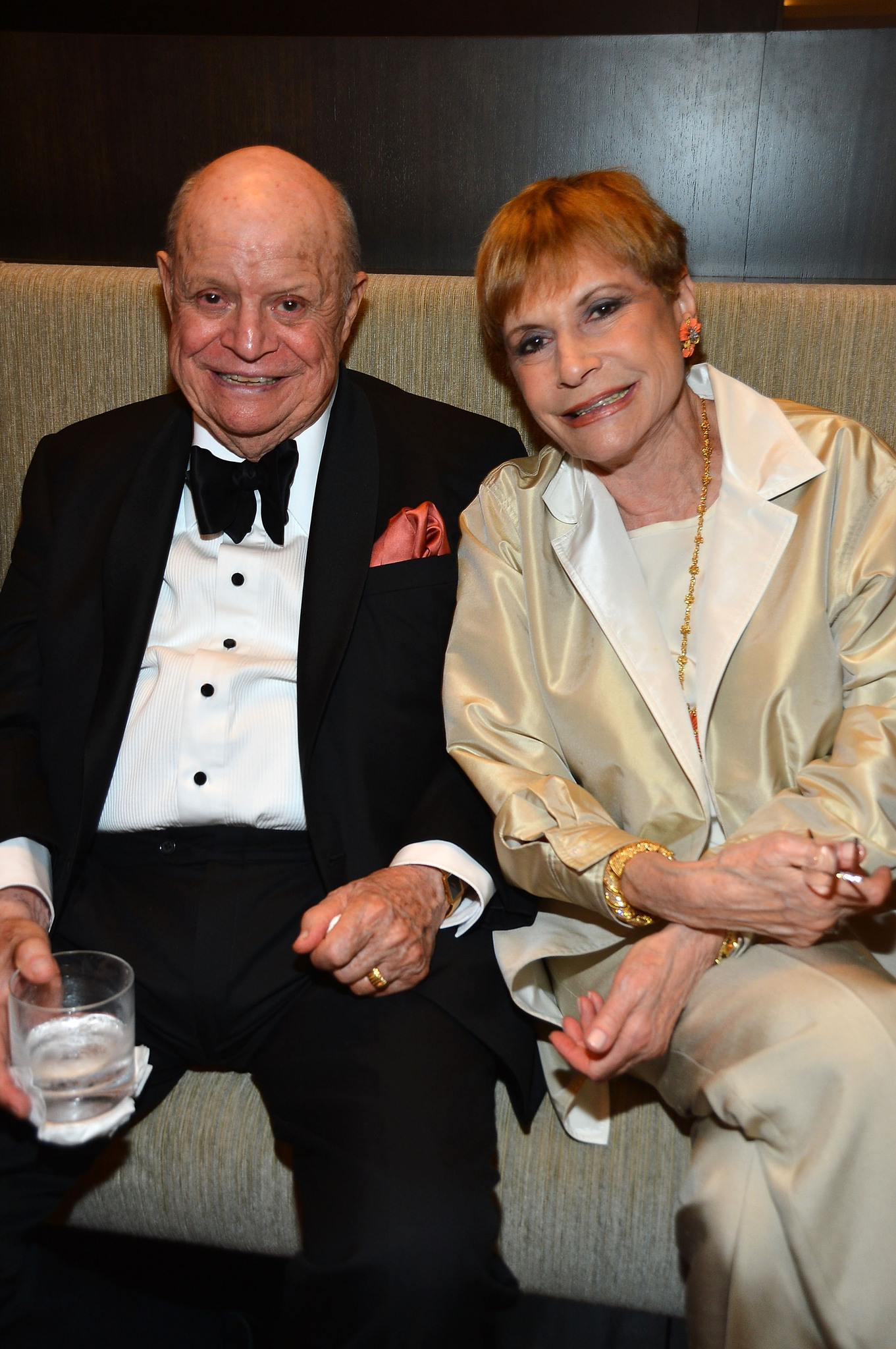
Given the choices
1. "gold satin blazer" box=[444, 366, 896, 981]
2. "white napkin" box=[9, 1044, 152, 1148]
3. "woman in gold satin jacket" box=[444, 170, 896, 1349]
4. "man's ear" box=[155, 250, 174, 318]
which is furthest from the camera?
"man's ear" box=[155, 250, 174, 318]

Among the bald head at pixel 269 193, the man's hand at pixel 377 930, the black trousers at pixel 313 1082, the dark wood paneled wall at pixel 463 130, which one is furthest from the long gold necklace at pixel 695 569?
the dark wood paneled wall at pixel 463 130

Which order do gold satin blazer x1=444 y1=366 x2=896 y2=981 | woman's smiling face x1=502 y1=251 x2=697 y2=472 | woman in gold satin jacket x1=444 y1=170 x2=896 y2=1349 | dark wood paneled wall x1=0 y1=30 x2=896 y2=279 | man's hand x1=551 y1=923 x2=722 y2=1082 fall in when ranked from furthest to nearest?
dark wood paneled wall x1=0 y1=30 x2=896 y2=279 < woman's smiling face x1=502 y1=251 x2=697 y2=472 < gold satin blazer x1=444 y1=366 x2=896 y2=981 < man's hand x1=551 y1=923 x2=722 y2=1082 < woman in gold satin jacket x1=444 y1=170 x2=896 y2=1349

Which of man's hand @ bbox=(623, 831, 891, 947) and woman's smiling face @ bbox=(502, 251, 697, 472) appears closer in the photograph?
man's hand @ bbox=(623, 831, 891, 947)

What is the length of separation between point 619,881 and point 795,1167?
400 millimetres

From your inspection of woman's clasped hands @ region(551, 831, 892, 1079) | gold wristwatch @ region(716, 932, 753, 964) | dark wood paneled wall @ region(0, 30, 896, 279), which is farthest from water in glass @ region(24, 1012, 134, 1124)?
dark wood paneled wall @ region(0, 30, 896, 279)

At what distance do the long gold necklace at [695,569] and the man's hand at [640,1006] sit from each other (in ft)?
0.97

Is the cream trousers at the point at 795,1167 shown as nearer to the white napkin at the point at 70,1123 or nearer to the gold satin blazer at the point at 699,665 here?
the gold satin blazer at the point at 699,665

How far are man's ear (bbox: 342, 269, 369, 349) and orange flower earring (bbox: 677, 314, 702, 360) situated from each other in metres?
0.56

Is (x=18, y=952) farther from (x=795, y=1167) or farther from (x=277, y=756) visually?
(x=795, y=1167)

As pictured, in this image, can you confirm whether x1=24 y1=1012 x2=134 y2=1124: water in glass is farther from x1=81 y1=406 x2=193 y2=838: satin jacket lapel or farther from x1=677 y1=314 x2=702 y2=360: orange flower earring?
x1=677 y1=314 x2=702 y2=360: orange flower earring

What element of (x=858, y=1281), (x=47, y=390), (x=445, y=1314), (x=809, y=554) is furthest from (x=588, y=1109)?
(x=47, y=390)

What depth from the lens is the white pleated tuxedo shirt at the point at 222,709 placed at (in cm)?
169

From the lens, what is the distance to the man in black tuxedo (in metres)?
1.43

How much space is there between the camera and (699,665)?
162 cm
